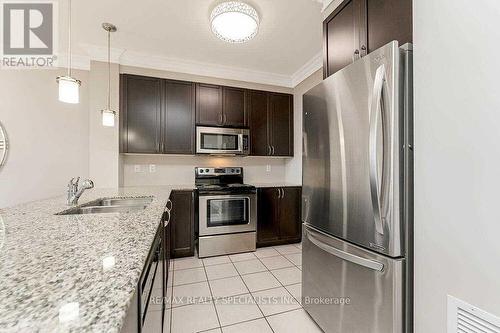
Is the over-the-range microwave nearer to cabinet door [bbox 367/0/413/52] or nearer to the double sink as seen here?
the double sink

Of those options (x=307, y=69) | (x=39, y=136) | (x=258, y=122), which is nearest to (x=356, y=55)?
(x=307, y=69)

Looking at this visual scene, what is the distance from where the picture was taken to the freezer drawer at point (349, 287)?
3.52 feet

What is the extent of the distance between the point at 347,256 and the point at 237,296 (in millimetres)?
1198

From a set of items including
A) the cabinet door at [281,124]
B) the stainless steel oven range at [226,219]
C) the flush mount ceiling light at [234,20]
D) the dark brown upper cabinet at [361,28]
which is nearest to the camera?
the dark brown upper cabinet at [361,28]

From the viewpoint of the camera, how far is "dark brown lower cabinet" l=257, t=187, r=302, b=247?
3.20 meters

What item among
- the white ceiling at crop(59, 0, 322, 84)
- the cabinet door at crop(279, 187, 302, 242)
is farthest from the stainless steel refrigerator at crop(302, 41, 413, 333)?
the cabinet door at crop(279, 187, 302, 242)

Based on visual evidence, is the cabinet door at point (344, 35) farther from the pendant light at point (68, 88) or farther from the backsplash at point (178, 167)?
the backsplash at point (178, 167)

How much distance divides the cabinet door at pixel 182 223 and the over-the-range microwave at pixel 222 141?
0.69 metres

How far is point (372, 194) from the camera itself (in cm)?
113

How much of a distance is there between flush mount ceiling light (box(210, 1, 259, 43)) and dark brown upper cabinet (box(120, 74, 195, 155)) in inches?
49.8

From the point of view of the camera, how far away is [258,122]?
3520mm

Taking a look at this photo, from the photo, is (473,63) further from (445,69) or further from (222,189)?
(222,189)

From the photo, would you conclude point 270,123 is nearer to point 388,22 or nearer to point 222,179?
point 222,179

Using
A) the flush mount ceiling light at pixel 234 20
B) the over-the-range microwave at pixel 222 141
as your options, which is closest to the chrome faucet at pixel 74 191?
the over-the-range microwave at pixel 222 141
